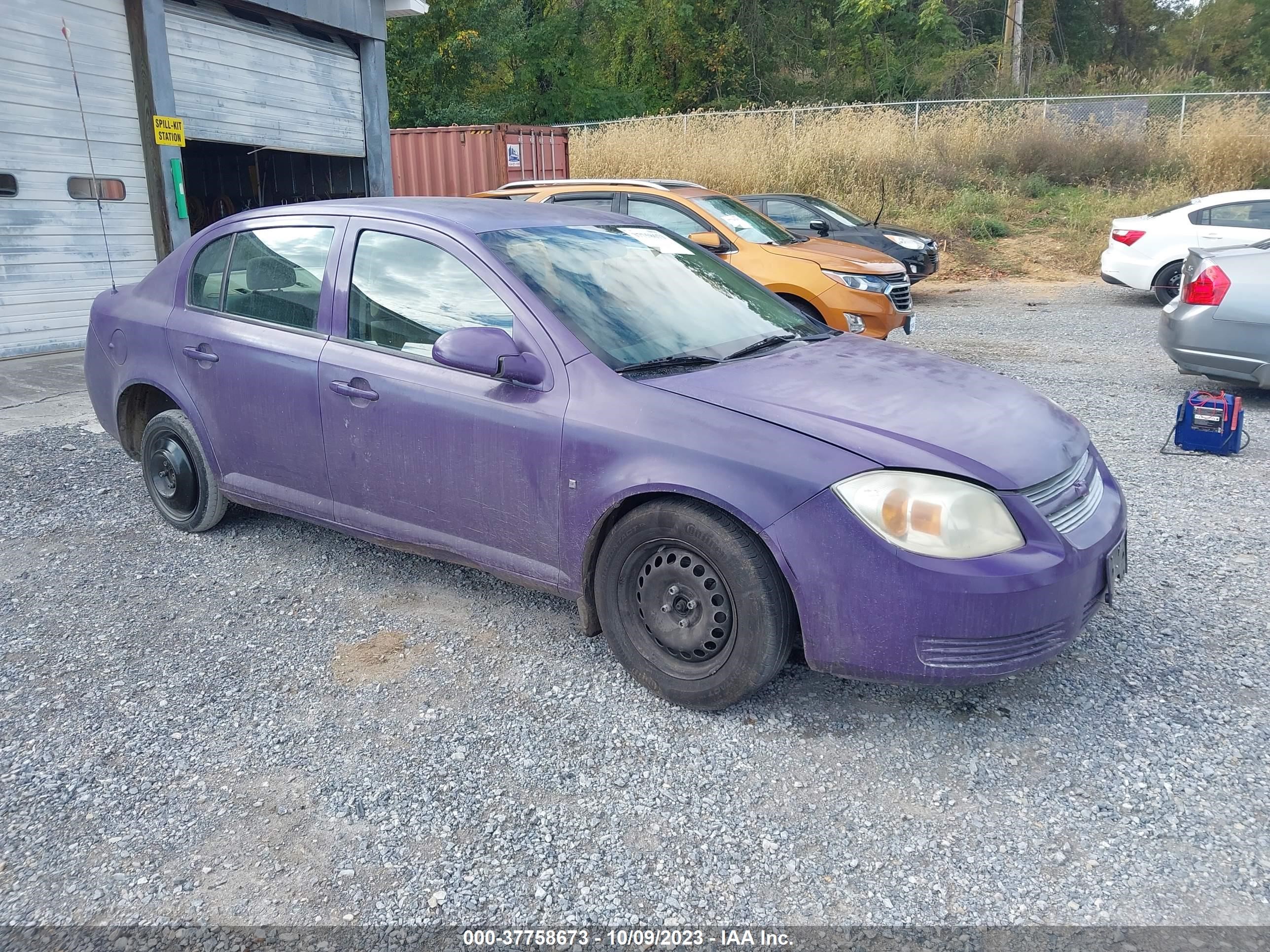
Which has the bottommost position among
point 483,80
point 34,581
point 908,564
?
point 34,581

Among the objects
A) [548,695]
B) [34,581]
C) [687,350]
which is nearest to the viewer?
[548,695]

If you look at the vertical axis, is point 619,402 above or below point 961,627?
above

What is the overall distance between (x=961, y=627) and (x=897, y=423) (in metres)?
0.67

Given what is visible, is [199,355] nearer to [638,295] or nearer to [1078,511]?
[638,295]

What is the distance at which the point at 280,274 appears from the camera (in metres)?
4.31

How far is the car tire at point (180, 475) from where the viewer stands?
15.5ft

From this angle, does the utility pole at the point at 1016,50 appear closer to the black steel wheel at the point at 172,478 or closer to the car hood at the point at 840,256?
the car hood at the point at 840,256

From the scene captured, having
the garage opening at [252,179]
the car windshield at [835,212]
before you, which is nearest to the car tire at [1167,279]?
the car windshield at [835,212]

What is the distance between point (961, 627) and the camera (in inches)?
113

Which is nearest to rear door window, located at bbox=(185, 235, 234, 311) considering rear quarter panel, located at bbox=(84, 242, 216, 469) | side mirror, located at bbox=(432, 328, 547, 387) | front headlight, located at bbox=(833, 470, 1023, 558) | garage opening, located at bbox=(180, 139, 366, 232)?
rear quarter panel, located at bbox=(84, 242, 216, 469)

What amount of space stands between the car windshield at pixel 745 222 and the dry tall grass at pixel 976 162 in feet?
31.9

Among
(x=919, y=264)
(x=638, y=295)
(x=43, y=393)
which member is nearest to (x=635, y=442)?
(x=638, y=295)

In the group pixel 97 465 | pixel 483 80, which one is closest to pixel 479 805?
pixel 97 465

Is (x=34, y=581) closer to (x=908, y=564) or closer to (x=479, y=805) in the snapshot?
(x=479, y=805)
